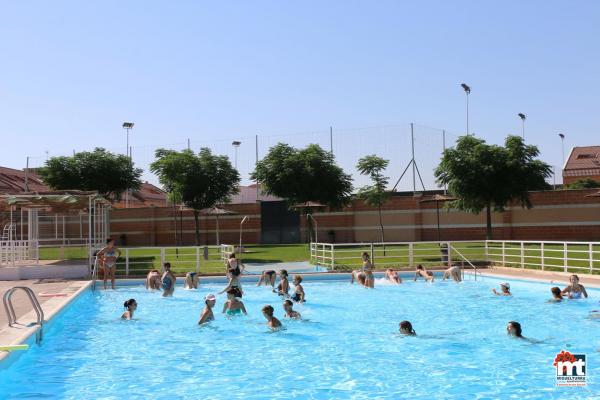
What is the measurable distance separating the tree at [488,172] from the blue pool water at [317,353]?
13.3m

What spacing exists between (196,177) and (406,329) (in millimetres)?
25155

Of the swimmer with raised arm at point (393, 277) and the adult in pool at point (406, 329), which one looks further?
the swimmer with raised arm at point (393, 277)

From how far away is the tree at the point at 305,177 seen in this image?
36.8 meters

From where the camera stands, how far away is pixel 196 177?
1380 inches

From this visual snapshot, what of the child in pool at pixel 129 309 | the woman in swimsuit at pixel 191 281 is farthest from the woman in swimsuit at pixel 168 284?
the child in pool at pixel 129 309

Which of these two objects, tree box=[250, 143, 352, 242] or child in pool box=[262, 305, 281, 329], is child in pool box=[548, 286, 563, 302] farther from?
tree box=[250, 143, 352, 242]

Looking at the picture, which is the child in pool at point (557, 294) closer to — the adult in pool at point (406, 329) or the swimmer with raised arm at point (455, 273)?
the swimmer with raised arm at point (455, 273)

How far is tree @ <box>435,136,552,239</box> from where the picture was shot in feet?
96.3

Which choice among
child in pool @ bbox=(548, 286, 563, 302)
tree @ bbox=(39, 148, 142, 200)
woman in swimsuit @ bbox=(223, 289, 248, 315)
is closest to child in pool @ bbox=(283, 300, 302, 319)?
woman in swimsuit @ bbox=(223, 289, 248, 315)

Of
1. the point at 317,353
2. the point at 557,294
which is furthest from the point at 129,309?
the point at 557,294

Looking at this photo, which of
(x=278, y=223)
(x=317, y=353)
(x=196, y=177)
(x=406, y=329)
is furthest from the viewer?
(x=278, y=223)

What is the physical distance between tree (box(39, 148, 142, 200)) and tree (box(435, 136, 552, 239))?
67.2 ft

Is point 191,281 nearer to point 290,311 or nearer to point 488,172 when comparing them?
Answer: point 290,311

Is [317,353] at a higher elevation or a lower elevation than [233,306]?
lower
